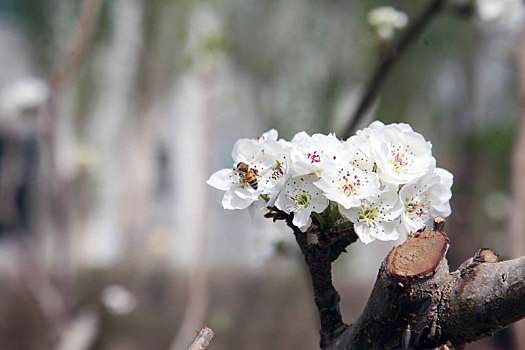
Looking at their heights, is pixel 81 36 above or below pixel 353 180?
above

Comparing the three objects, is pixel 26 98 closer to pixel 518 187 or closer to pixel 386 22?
pixel 386 22

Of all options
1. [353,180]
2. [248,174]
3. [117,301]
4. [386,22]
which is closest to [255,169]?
[248,174]

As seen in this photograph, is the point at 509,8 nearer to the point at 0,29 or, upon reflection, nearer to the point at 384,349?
the point at 384,349

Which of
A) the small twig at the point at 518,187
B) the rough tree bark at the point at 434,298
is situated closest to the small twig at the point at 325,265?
the rough tree bark at the point at 434,298

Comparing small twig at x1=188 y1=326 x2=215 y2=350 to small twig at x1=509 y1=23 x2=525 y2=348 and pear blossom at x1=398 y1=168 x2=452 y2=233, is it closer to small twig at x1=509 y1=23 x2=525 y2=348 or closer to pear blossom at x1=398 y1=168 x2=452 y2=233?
pear blossom at x1=398 y1=168 x2=452 y2=233

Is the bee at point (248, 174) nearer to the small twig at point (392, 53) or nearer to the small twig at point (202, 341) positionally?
the small twig at point (202, 341)

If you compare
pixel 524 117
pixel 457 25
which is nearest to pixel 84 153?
pixel 524 117
